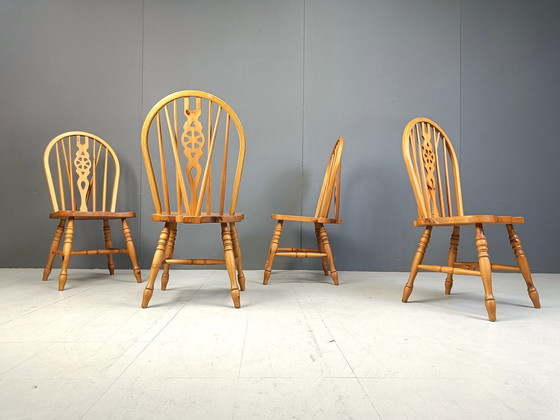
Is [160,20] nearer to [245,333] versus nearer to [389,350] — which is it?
[245,333]

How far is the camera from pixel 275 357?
1.00m

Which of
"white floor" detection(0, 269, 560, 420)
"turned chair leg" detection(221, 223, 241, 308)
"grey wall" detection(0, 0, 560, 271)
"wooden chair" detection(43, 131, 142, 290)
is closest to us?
"white floor" detection(0, 269, 560, 420)

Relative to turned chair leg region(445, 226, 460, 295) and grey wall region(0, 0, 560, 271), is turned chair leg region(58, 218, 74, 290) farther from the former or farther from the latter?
turned chair leg region(445, 226, 460, 295)

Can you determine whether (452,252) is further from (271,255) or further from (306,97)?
(306,97)

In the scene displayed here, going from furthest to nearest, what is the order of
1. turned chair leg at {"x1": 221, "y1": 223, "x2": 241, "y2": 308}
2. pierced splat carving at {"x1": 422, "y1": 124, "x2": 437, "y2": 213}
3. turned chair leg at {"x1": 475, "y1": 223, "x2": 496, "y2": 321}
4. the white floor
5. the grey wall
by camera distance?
the grey wall → pierced splat carving at {"x1": 422, "y1": 124, "x2": 437, "y2": 213} → turned chair leg at {"x1": 221, "y1": 223, "x2": 241, "y2": 308} → turned chair leg at {"x1": 475, "y1": 223, "x2": 496, "y2": 321} → the white floor

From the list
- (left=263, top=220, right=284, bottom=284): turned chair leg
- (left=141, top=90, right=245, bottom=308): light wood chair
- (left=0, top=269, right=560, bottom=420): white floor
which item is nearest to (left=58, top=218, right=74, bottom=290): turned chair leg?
(left=0, top=269, right=560, bottom=420): white floor

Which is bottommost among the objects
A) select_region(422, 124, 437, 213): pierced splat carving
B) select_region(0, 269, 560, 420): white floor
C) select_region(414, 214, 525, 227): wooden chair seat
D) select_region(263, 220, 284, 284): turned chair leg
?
select_region(0, 269, 560, 420): white floor

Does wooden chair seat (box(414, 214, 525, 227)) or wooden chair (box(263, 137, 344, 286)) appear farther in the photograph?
wooden chair (box(263, 137, 344, 286))

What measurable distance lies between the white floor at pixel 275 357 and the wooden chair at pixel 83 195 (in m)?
0.35

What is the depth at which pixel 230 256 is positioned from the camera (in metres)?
1.63

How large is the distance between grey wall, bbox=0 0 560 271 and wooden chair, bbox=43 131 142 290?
172mm

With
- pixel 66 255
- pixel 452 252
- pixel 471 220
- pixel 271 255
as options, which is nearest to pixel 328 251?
pixel 271 255

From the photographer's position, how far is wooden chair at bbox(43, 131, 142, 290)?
6.83 feet

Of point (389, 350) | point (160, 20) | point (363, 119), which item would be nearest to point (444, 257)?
point (363, 119)
